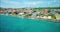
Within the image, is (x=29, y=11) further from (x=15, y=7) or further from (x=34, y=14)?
(x=15, y=7)

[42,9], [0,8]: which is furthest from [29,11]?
[0,8]

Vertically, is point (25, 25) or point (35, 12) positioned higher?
point (35, 12)

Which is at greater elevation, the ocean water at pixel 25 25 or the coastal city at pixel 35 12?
the coastal city at pixel 35 12

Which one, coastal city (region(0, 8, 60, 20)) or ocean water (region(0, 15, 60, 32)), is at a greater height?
coastal city (region(0, 8, 60, 20))
